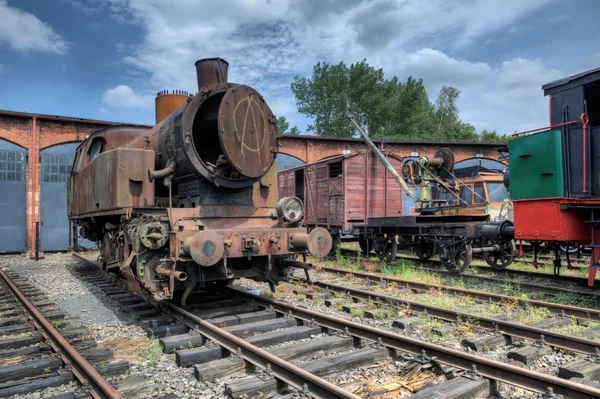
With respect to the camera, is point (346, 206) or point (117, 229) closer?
point (117, 229)

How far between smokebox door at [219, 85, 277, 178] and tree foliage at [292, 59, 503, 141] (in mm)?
38381

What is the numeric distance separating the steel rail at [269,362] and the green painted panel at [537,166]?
17.7 feet

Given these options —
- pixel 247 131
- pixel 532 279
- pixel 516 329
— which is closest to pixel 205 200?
pixel 247 131

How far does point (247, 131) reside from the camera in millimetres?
5965

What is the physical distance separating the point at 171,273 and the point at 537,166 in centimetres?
597

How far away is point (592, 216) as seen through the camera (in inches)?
259

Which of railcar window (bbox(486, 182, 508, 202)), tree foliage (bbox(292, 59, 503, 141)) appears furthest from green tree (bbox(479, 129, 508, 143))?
railcar window (bbox(486, 182, 508, 202))

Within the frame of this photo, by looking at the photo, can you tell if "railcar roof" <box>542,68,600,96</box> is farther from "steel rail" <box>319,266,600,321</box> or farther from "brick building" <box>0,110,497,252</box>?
"brick building" <box>0,110,497,252</box>

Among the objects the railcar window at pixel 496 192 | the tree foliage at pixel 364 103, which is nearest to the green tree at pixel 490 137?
the tree foliage at pixel 364 103

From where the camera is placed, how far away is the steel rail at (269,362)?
326 centimetres

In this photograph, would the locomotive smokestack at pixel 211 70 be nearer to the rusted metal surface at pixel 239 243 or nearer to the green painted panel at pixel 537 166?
the rusted metal surface at pixel 239 243

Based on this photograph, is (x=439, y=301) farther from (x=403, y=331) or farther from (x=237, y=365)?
(x=237, y=365)

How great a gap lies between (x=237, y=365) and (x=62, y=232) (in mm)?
16421

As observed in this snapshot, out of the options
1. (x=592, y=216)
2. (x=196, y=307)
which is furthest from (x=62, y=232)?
(x=592, y=216)
